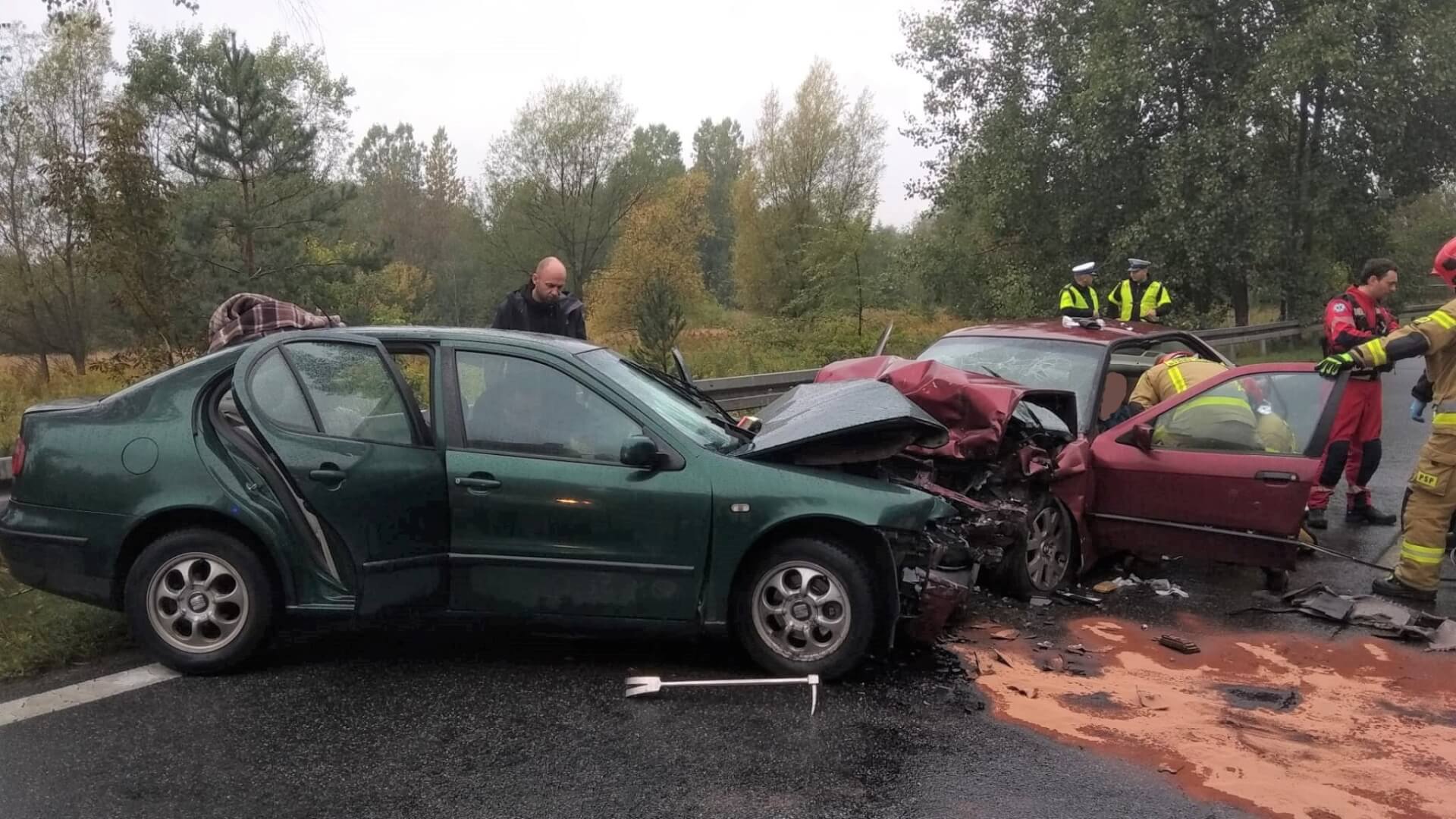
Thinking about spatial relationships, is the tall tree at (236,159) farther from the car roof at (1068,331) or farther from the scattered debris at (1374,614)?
the scattered debris at (1374,614)

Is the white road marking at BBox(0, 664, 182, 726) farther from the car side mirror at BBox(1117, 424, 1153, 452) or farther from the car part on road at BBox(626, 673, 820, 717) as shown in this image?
the car side mirror at BBox(1117, 424, 1153, 452)

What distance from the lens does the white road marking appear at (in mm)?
3943

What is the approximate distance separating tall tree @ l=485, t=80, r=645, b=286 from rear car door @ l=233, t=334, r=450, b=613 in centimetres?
4081

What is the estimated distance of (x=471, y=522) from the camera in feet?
13.9

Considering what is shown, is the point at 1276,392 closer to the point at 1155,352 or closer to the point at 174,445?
the point at 1155,352

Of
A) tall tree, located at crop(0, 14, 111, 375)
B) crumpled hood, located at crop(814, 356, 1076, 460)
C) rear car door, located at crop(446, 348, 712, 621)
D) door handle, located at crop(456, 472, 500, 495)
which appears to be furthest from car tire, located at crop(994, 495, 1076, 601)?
tall tree, located at crop(0, 14, 111, 375)

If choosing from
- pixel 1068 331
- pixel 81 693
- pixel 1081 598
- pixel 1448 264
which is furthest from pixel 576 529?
pixel 1448 264

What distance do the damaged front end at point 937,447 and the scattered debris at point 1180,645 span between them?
870 mm

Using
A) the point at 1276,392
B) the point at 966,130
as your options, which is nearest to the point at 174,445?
the point at 1276,392

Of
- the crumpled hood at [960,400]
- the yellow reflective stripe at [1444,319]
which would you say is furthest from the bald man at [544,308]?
the yellow reflective stripe at [1444,319]

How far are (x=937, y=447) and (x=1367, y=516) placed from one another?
15.3 feet

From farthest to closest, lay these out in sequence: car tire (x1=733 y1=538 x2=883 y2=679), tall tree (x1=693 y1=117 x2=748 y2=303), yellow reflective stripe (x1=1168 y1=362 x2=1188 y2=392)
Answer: tall tree (x1=693 y1=117 x2=748 y2=303) → yellow reflective stripe (x1=1168 y1=362 x2=1188 y2=392) → car tire (x1=733 y1=538 x2=883 y2=679)

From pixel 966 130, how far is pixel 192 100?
57.3 feet

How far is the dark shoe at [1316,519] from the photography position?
7465mm
